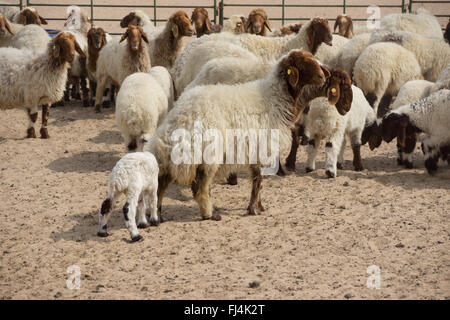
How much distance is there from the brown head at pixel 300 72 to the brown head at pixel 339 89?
0.33m

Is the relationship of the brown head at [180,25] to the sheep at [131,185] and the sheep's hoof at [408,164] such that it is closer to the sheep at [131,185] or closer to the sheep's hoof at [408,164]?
the sheep's hoof at [408,164]

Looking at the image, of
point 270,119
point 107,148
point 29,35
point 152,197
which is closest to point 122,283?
point 152,197

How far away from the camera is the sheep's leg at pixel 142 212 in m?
6.50

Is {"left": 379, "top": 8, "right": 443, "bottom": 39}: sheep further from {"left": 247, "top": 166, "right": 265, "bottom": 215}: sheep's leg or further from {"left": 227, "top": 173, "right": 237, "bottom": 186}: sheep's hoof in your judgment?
{"left": 247, "top": 166, "right": 265, "bottom": 215}: sheep's leg

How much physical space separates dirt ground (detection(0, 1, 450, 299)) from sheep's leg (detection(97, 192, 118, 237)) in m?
0.09

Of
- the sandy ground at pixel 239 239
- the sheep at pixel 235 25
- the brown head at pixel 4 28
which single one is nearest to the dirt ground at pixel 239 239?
the sandy ground at pixel 239 239

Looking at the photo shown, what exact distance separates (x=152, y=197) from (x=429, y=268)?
2.75 metres

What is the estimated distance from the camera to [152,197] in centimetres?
655

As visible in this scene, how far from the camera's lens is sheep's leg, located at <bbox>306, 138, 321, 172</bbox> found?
344 inches

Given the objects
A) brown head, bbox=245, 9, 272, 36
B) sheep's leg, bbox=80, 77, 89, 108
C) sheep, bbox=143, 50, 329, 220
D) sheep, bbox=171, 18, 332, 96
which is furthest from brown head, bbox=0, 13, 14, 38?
sheep, bbox=143, 50, 329, 220

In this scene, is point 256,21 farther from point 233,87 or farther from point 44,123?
point 233,87

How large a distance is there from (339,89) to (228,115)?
155 centimetres

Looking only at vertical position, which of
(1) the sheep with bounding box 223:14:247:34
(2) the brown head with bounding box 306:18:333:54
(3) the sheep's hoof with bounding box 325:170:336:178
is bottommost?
(3) the sheep's hoof with bounding box 325:170:336:178

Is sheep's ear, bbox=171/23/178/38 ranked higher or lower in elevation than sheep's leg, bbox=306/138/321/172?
higher
